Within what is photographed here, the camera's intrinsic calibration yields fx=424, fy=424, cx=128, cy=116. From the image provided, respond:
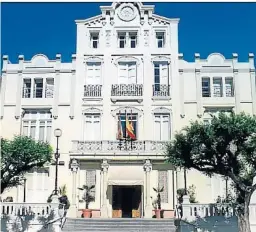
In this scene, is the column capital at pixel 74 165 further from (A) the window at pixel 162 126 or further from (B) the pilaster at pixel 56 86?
(A) the window at pixel 162 126

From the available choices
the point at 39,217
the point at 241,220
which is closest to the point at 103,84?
the point at 39,217

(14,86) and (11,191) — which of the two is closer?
(11,191)

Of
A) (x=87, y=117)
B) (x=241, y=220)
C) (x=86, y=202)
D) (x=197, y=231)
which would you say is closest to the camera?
(x=241, y=220)

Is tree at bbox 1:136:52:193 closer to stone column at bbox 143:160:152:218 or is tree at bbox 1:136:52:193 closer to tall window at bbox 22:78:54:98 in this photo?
stone column at bbox 143:160:152:218

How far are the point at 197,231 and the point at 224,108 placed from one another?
36.5 feet

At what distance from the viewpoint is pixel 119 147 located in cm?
2819

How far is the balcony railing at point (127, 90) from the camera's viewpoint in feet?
96.7

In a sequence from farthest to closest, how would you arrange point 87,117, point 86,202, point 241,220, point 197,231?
point 87,117
point 86,202
point 197,231
point 241,220

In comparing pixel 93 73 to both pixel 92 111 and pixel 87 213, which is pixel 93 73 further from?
pixel 87 213

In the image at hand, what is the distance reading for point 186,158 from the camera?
19859mm

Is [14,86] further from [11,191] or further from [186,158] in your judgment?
[186,158]

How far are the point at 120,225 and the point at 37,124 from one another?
34.0 ft

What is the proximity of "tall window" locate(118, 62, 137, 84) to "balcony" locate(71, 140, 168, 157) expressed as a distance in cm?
463

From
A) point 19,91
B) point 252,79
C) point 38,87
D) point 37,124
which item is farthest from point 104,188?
point 252,79
